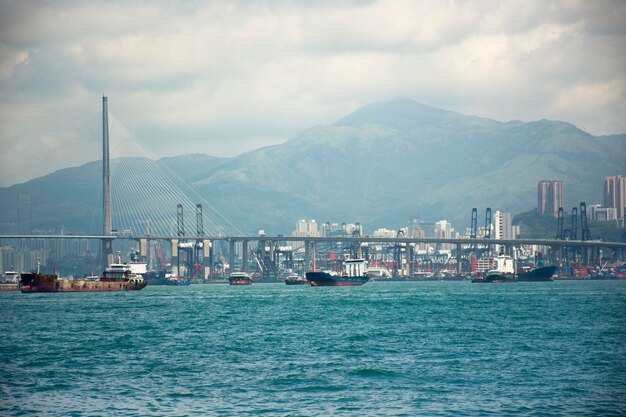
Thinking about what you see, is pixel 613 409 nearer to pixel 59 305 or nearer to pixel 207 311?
pixel 207 311

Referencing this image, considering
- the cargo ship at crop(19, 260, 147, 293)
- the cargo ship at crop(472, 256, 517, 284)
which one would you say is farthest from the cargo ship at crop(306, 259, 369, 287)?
the cargo ship at crop(19, 260, 147, 293)

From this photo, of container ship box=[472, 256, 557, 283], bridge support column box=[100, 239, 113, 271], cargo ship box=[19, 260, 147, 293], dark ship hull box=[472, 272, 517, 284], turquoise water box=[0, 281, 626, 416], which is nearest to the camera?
turquoise water box=[0, 281, 626, 416]

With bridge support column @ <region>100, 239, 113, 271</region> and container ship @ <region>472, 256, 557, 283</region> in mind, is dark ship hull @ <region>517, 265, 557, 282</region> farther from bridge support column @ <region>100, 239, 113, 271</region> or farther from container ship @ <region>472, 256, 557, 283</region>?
bridge support column @ <region>100, 239, 113, 271</region>

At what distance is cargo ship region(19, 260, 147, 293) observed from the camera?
11962 centimetres

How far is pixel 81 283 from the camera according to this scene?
402 ft

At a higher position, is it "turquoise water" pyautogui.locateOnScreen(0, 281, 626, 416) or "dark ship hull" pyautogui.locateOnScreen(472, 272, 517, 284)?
"turquoise water" pyautogui.locateOnScreen(0, 281, 626, 416)

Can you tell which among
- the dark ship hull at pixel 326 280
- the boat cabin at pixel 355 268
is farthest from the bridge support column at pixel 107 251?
the boat cabin at pixel 355 268

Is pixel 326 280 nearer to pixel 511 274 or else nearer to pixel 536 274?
pixel 511 274

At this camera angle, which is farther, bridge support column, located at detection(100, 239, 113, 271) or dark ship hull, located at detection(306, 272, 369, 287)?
bridge support column, located at detection(100, 239, 113, 271)

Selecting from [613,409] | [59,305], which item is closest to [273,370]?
[613,409]

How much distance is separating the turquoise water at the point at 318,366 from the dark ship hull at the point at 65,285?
61.1m

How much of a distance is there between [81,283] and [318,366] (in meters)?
92.1

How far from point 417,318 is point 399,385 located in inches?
1214

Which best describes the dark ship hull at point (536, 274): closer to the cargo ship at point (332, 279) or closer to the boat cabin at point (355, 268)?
the boat cabin at point (355, 268)
